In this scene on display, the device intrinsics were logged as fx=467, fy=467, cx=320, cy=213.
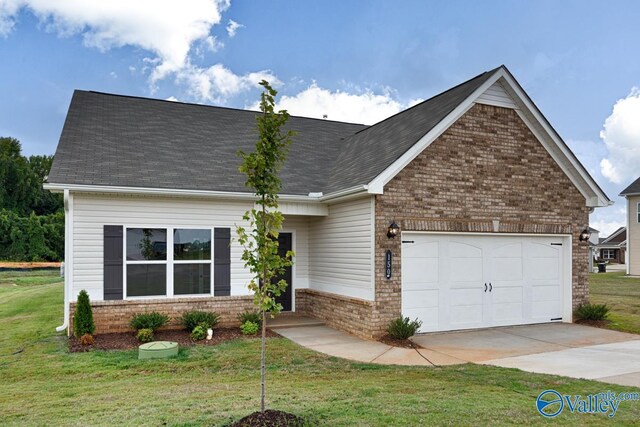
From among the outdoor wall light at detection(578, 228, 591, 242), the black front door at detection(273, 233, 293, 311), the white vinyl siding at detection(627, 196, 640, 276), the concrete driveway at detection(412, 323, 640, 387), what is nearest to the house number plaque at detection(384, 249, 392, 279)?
the concrete driveway at detection(412, 323, 640, 387)

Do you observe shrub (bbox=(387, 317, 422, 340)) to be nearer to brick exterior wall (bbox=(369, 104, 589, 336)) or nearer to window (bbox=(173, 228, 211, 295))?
brick exterior wall (bbox=(369, 104, 589, 336))

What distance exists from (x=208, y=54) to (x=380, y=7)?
874 cm

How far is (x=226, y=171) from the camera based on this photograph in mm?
12406

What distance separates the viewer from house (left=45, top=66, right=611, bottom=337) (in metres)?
10.4

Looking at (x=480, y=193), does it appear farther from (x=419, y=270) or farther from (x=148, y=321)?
(x=148, y=321)

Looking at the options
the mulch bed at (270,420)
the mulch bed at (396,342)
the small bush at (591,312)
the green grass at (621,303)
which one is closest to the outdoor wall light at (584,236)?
the small bush at (591,312)

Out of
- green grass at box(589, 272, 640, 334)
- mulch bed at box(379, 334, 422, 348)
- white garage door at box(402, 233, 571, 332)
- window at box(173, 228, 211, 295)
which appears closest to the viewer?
mulch bed at box(379, 334, 422, 348)

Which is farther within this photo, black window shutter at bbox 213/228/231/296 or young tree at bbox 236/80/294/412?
black window shutter at bbox 213/228/231/296

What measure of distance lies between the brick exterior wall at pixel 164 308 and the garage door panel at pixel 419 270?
395 cm

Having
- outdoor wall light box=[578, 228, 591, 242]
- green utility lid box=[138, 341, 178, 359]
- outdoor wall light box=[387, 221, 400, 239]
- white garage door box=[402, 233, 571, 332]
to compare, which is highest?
outdoor wall light box=[387, 221, 400, 239]

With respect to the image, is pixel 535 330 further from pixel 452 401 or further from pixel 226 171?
pixel 226 171

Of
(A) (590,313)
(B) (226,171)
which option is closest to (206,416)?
Result: (B) (226,171)

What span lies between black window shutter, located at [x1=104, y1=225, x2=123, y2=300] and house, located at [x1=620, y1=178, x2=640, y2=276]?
30591 mm

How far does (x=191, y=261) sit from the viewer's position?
11.2 metres
